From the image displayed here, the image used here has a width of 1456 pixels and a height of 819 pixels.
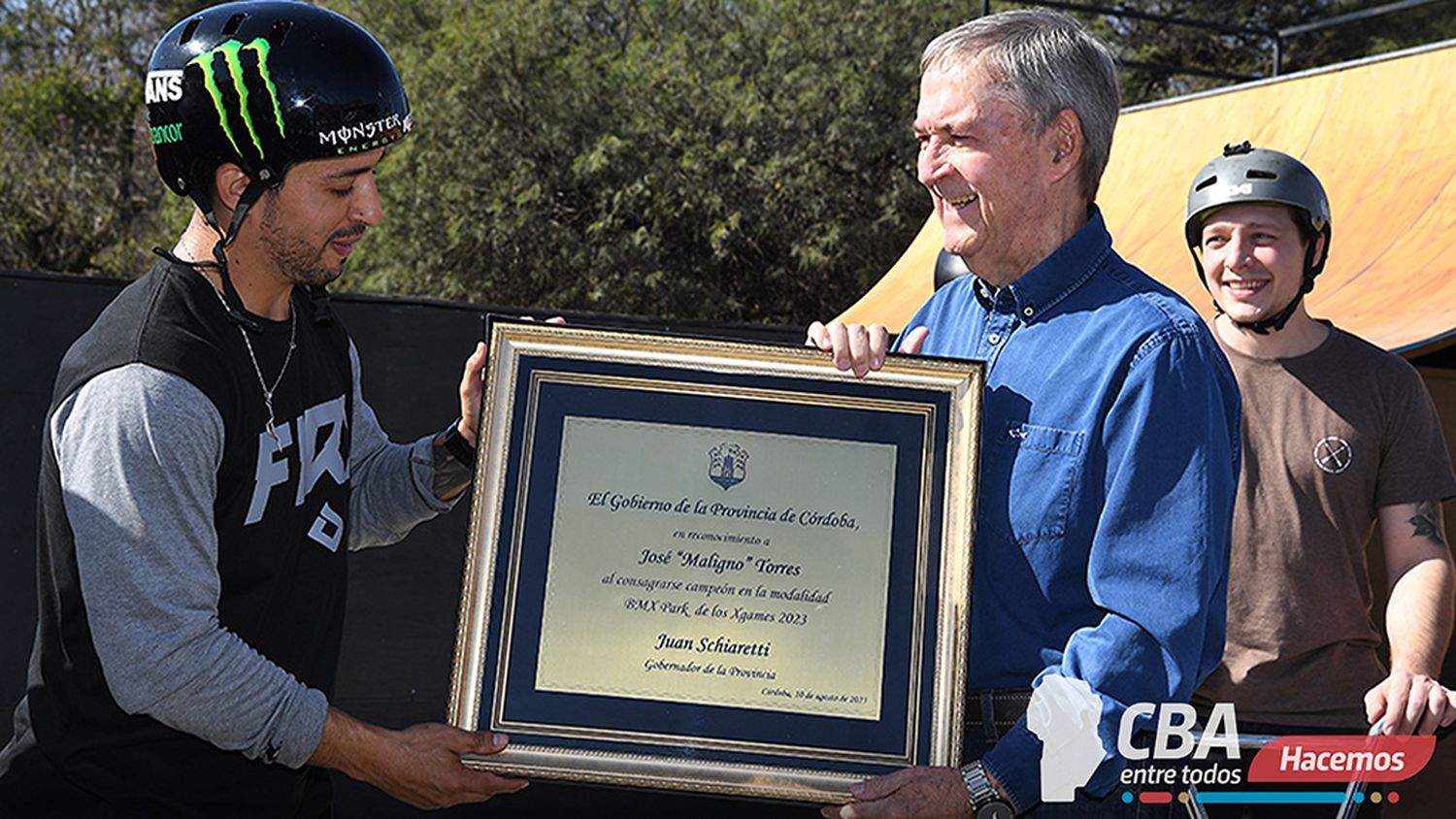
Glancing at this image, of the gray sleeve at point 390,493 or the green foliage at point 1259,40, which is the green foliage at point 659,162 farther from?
the gray sleeve at point 390,493

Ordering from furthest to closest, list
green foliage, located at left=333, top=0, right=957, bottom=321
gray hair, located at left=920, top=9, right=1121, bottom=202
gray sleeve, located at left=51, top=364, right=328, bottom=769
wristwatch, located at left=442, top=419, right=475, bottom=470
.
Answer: green foliage, located at left=333, top=0, right=957, bottom=321
wristwatch, located at left=442, top=419, right=475, bottom=470
gray hair, located at left=920, top=9, right=1121, bottom=202
gray sleeve, located at left=51, top=364, right=328, bottom=769

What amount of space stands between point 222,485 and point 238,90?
0.64m

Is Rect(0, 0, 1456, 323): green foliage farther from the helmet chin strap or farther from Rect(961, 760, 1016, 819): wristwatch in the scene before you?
Rect(961, 760, 1016, 819): wristwatch

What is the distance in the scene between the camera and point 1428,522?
134 inches

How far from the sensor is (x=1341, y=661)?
11.1 feet

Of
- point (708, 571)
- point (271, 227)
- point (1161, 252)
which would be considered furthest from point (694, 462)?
point (1161, 252)

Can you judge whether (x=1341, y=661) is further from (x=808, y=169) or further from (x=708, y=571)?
(x=808, y=169)

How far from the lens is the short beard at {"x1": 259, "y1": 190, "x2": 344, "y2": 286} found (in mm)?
2447

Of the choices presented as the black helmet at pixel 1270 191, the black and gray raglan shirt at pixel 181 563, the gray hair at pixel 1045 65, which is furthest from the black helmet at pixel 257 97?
the black helmet at pixel 1270 191

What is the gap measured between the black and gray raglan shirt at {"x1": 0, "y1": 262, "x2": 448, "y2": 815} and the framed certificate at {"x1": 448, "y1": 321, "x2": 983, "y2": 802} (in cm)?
29

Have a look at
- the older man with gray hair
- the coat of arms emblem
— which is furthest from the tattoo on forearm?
the coat of arms emblem

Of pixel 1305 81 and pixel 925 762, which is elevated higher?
pixel 1305 81

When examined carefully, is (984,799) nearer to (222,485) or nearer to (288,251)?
(222,485)

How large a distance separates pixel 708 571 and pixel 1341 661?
172 centimetres
